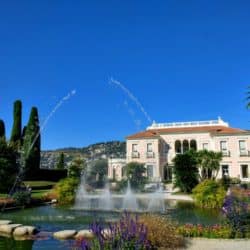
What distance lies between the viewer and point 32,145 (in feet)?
150

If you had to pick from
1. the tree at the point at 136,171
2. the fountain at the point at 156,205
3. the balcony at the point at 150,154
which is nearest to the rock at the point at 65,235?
the fountain at the point at 156,205

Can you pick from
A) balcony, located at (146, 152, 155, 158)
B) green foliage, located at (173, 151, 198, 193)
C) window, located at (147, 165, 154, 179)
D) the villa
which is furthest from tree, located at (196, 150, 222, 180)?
balcony, located at (146, 152, 155, 158)

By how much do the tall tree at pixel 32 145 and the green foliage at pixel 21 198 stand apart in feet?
76.8

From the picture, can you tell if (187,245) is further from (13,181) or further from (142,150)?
(142,150)

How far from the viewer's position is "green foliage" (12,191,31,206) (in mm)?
18862

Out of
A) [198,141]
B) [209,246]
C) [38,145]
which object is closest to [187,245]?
[209,246]

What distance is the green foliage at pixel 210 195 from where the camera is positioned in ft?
64.5

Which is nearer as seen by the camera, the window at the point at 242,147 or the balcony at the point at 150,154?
the window at the point at 242,147

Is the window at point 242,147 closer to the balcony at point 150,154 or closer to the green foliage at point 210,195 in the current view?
the balcony at point 150,154

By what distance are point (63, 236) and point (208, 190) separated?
43.1 ft

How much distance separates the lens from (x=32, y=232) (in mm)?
10062

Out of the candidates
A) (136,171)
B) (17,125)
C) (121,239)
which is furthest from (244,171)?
(121,239)

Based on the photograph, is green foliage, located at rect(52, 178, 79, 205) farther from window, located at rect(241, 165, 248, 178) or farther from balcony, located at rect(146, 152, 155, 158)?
window, located at rect(241, 165, 248, 178)

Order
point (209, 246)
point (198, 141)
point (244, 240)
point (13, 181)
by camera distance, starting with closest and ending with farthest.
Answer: point (209, 246) → point (244, 240) → point (13, 181) → point (198, 141)
